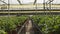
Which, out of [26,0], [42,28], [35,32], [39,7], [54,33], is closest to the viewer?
[54,33]

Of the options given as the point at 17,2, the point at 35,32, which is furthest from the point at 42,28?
the point at 17,2

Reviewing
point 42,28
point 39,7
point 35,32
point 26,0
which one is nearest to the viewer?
point 42,28

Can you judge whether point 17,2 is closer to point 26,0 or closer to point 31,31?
point 26,0

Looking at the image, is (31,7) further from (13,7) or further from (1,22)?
(1,22)

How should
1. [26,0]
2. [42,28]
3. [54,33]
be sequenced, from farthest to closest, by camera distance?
[26,0]
[42,28]
[54,33]

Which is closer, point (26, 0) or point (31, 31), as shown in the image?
point (31, 31)

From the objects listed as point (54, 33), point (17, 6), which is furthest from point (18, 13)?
point (54, 33)

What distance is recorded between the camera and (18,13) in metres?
4.56

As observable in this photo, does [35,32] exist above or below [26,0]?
below

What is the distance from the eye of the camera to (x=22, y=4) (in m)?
4.64

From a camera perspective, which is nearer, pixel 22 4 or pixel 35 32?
pixel 35 32

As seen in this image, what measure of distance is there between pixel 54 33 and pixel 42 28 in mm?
303

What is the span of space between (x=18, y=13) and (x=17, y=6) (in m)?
0.15

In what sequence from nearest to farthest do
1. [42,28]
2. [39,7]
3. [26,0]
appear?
1. [42,28]
2. [39,7]
3. [26,0]
